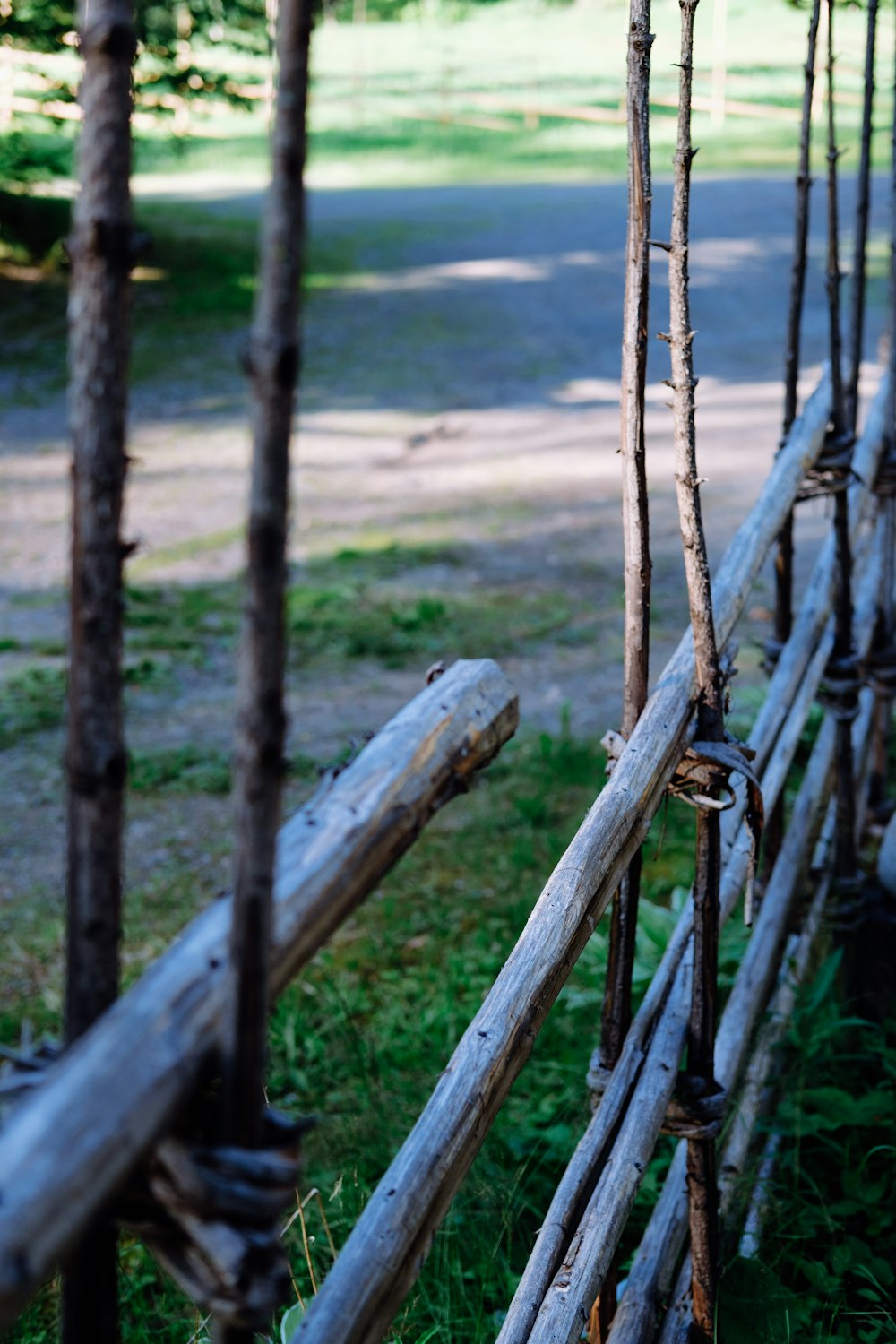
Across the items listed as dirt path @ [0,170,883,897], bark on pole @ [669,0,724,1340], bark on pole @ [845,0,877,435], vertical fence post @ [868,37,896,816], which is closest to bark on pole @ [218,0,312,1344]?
bark on pole @ [669,0,724,1340]

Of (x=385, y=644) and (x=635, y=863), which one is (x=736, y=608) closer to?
(x=635, y=863)

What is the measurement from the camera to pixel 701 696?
6.16ft

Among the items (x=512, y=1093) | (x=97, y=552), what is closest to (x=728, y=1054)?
(x=512, y=1093)

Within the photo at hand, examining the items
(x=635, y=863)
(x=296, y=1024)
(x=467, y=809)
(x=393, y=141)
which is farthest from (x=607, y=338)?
(x=393, y=141)

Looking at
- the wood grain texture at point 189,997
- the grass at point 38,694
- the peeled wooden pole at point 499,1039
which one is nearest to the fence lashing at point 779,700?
the peeled wooden pole at point 499,1039

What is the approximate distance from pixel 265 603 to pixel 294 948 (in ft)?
0.84

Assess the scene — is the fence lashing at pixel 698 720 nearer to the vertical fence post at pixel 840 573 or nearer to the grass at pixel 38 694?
the vertical fence post at pixel 840 573

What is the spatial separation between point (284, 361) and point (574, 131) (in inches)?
780

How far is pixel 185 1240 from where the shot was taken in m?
0.88

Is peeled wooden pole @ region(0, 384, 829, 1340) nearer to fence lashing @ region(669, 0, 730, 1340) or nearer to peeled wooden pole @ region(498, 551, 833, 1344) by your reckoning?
fence lashing @ region(669, 0, 730, 1340)

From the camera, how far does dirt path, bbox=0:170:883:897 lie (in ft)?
15.1

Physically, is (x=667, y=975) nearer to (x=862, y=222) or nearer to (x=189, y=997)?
(x=189, y=997)

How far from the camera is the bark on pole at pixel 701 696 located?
5.70 ft

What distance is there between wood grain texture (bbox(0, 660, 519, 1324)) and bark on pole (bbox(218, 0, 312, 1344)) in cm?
3
